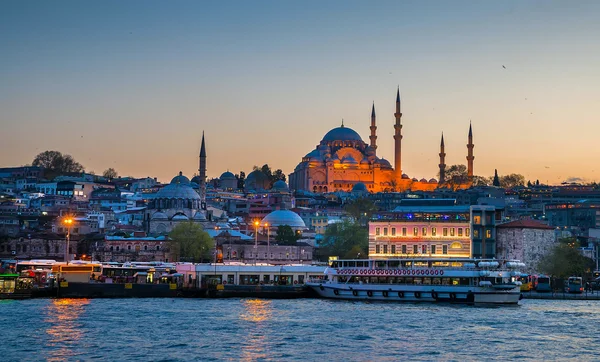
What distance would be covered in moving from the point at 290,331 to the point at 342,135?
134 meters

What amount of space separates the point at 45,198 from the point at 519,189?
67.7 m

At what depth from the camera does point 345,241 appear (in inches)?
3669

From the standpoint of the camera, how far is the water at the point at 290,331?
3388 cm

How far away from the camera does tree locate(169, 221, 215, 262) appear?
87938mm

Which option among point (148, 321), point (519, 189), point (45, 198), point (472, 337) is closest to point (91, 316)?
point (148, 321)

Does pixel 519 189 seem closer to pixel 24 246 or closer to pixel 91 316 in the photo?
pixel 24 246

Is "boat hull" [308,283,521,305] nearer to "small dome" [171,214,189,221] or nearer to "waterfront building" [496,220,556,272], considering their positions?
"waterfront building" [496,220,556,272]

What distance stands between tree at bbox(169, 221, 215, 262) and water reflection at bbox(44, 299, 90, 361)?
34.3 metres

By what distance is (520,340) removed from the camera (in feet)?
124

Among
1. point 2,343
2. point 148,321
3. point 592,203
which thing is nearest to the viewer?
point 2,343

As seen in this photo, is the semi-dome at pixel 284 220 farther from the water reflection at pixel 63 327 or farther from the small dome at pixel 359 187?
the water reflection at pixel 63 327

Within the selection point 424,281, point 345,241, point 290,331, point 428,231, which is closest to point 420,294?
point 424,281

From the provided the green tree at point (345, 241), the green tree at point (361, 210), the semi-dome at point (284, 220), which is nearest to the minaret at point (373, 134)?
the green tree at point (361, 210)

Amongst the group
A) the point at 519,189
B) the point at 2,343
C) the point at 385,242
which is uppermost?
the point at 519,189
